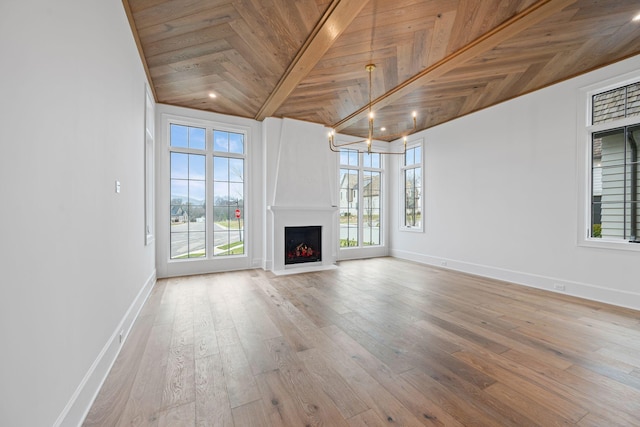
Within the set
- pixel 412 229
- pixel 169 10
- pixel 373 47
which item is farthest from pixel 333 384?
pixel 412 229

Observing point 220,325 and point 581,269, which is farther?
point 581,269

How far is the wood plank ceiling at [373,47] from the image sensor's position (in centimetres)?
239

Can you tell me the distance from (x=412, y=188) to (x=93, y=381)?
20.5 ft

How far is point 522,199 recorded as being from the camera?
4199 millimetres

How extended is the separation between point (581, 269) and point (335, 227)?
4218 millimetres

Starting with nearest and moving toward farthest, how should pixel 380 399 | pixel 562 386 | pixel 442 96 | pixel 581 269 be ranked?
pixel 380 399 < pixel 562 386 < pixel 581 269 < pixel 442 96

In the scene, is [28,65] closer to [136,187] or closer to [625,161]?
[136,187]

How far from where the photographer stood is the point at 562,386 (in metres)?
1.75

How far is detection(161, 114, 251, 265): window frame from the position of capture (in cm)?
461

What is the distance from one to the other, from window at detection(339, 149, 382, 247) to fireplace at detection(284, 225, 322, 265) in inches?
35.7

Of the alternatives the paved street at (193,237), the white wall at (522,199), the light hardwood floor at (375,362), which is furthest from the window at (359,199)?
the light hardwood floor at (375,362)

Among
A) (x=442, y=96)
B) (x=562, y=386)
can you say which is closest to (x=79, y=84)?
(x=562, y=386)

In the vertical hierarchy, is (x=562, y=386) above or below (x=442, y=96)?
below

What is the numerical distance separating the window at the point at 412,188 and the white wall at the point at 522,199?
0.35 metres
